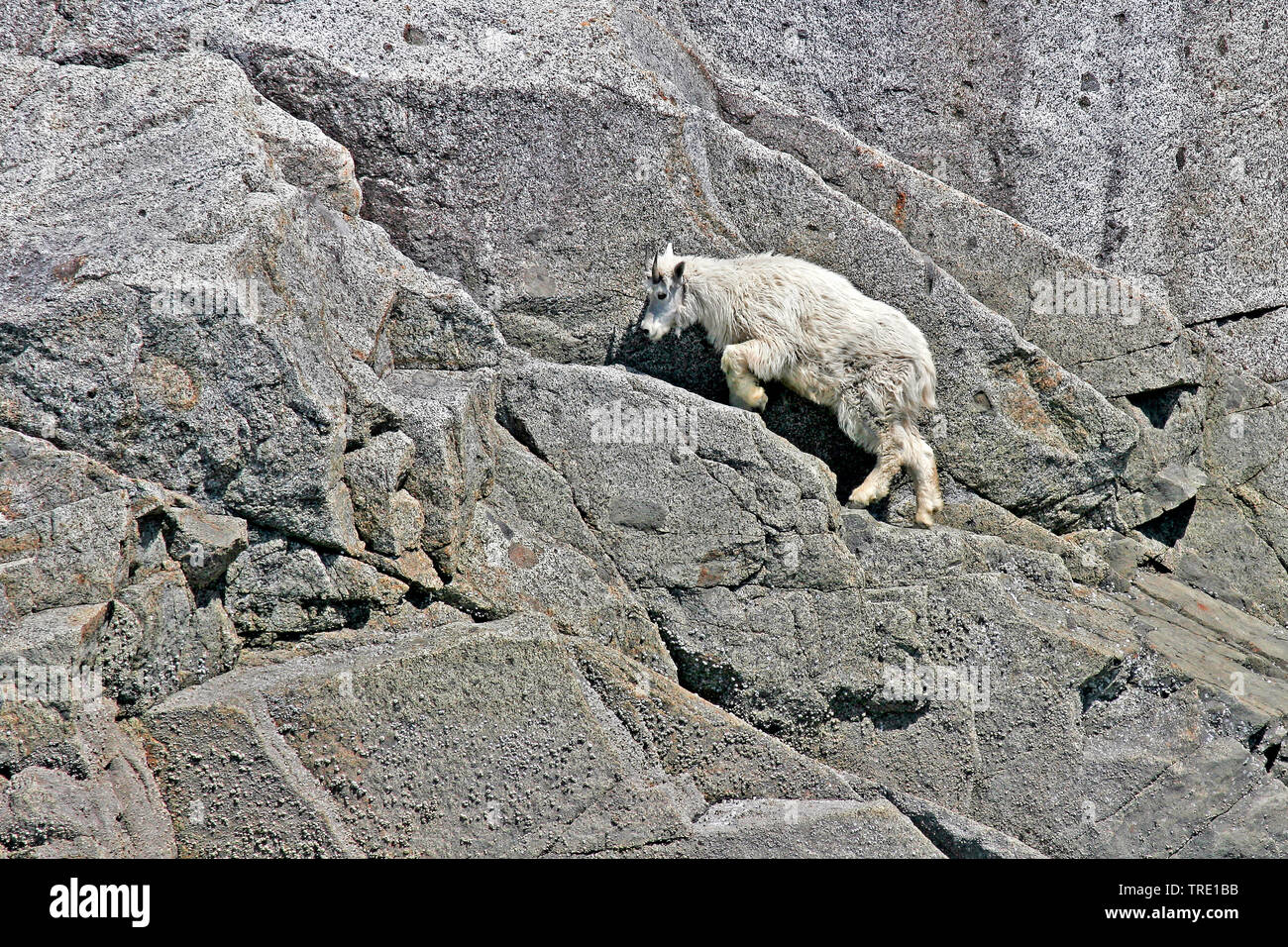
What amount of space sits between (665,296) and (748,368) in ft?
3.64

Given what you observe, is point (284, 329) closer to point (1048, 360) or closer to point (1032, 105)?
point (1048, 360)

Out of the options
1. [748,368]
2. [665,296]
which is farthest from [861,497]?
[665,296]

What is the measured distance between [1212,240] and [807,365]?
608cm

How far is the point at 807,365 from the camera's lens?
1097cm

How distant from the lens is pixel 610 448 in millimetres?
9930

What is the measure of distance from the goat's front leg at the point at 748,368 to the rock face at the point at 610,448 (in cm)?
53

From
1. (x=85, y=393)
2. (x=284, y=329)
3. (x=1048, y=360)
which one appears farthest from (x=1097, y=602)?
(x=85, y=393)

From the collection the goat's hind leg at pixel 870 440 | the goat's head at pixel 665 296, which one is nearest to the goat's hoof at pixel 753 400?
the goat's hind leg at pixel 870 440

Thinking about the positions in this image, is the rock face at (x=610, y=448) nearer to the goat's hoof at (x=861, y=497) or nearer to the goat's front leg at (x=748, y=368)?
the goat's hoof at (x=861, y=497)

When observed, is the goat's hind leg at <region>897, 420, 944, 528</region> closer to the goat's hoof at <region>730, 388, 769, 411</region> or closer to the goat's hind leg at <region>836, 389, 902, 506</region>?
the goat's hind leg at <region>836, 389, 902, 506</region>

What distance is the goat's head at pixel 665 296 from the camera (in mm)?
10961

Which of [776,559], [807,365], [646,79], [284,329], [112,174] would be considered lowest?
[776,559]

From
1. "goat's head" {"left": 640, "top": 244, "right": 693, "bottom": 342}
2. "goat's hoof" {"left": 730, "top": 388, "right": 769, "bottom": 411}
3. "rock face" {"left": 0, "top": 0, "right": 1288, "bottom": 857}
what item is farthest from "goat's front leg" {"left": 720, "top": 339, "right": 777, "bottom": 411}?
"goat's head" {"left": 640, "top": 244, "right": 693, "bottom": 342}

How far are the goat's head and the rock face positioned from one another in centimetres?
53
